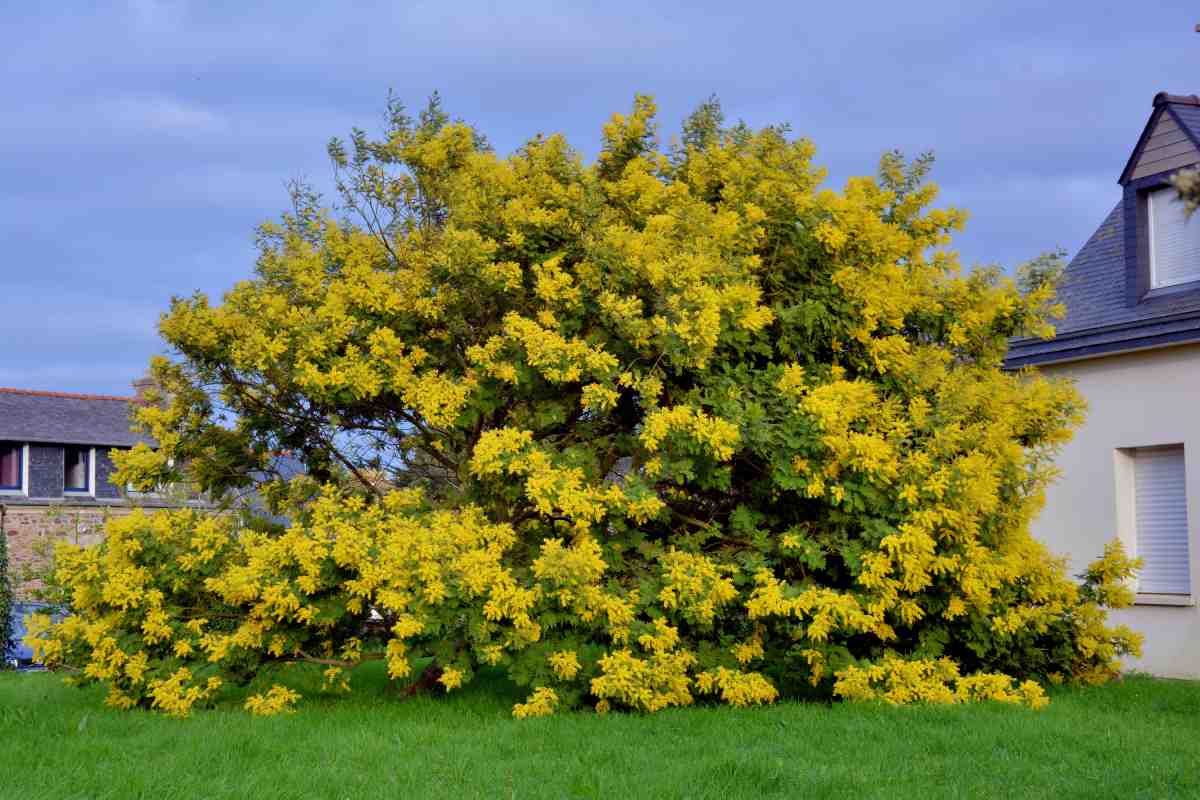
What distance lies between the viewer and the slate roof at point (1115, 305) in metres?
14.9

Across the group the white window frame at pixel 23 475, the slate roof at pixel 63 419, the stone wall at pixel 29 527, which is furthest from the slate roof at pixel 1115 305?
the white window frame at pixel 23 475

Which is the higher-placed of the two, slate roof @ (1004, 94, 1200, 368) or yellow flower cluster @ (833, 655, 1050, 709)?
slate roof @ (1004, 94, 1200, 368)

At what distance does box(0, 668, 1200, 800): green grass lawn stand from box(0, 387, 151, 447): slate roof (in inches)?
929

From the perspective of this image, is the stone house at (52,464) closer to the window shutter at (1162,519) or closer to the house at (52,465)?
the house at (52,465)

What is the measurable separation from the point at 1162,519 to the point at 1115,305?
278cm

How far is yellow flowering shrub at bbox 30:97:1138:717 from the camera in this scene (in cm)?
1096

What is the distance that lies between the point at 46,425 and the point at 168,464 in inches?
896

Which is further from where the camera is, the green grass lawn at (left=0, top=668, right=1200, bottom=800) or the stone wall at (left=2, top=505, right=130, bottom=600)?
the stone wall at (left=2, top=505, right=130, bottom=600)

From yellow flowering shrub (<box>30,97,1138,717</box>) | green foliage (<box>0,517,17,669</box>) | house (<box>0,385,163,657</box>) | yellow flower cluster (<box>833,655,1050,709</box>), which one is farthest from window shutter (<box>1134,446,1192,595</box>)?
house (<box>0,385,163,657</box>)

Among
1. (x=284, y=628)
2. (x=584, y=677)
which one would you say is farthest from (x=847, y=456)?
(x=284, y=628)

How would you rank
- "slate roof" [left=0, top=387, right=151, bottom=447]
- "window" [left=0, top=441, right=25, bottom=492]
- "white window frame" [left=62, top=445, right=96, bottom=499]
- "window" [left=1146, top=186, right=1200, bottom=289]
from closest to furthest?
"window" [left=1146, top=186, right=1200, bottom=289] → "window" [left=0, top=441, right=25, bottom=492] → "slate roof" [left=0, top=387, right=151, bottom=447] → "white window frame" [left=62, top=445, right=96, bottom=499]

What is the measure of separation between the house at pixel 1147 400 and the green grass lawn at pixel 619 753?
3.20 m

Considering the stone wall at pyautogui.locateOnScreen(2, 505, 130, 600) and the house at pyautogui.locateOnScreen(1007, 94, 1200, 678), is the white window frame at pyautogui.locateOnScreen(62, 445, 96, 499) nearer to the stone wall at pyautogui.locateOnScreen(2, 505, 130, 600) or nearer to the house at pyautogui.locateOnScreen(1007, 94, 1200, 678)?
the stone wall at pyautogui.locateOnScreen(2, 505, 130, 600)

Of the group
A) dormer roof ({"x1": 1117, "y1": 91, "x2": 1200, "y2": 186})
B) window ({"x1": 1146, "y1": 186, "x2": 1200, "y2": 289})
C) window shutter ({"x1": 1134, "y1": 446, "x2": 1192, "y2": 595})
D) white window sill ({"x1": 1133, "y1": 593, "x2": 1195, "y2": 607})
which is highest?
dormer roof ({"x1": 1117, "y1": 91, "x2": 1200, "y2": 186})
